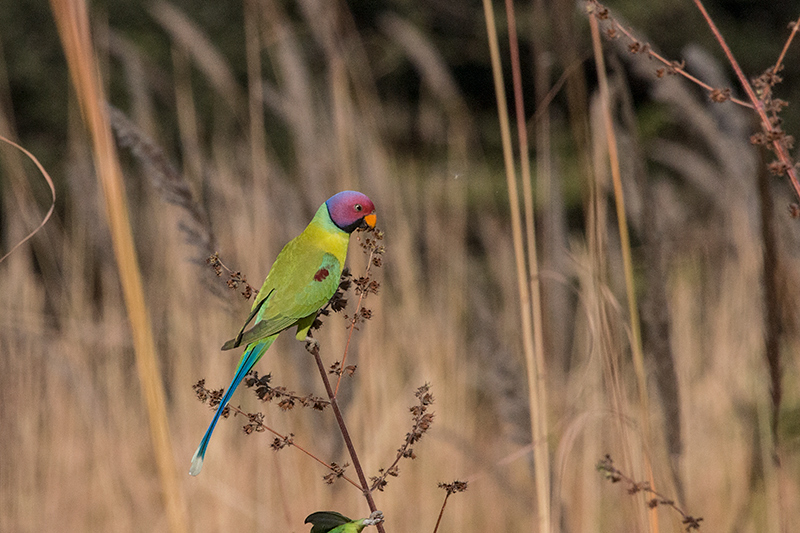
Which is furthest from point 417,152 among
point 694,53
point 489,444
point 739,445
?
point 694,53

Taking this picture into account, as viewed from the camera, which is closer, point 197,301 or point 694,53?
point 694,53

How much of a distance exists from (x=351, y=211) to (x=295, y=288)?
0.05m

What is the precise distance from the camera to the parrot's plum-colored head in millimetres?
Answer: 394

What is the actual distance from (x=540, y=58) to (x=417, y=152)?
3692 millimetres

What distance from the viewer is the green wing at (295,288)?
38 cm

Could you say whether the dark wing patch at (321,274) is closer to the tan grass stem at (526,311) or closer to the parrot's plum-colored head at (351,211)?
the parrot's plum-colored head at (351,211)

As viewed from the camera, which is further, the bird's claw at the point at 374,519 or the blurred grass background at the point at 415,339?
the blurred grass background at the point at 415,339

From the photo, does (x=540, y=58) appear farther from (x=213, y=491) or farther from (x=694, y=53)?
(x=213, y=491)

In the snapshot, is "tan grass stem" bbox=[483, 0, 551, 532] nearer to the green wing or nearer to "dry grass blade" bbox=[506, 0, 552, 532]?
"dry grass blade" bbox=[506, 0, 552, 532]

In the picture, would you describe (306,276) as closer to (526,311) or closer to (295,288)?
(295,288)

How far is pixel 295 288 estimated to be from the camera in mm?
393

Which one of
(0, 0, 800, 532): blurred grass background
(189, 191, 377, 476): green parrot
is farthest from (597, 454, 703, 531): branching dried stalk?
(189, 191, 377, 476): green parrot

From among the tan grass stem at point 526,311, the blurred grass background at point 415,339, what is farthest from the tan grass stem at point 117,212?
the tan grass stem at point 526,311

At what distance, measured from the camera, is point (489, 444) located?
1901 millimetres
